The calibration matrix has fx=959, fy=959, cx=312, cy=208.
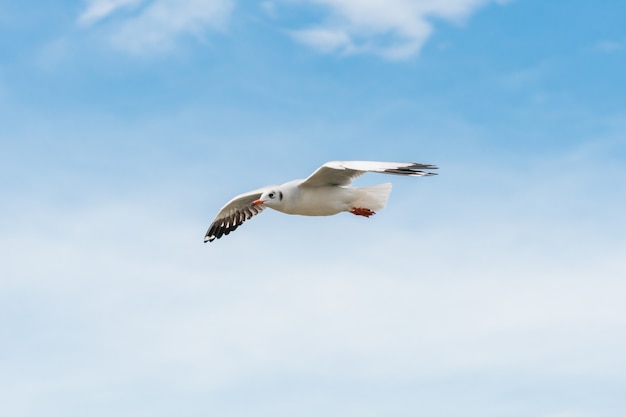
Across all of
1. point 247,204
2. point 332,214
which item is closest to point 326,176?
point 332,214

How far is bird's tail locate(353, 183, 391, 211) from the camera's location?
52.3ft

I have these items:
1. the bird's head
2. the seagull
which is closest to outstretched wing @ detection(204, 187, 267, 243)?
the seagull

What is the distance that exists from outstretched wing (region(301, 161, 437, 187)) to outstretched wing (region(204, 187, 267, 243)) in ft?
9.16

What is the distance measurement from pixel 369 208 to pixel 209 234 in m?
4.50

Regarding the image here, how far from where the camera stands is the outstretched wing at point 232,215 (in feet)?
60.5

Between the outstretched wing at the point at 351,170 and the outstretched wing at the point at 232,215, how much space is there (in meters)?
2.79

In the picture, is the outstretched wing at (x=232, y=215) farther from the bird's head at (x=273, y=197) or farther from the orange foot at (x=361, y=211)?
the orange foot at (x=361, y=211)

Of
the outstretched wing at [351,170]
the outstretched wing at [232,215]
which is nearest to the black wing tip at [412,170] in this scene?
the outstretched wing at [351,170]

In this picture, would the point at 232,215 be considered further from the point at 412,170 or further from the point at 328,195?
the point at 412,170

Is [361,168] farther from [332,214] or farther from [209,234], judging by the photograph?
[209,234]

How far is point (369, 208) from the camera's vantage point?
16109 mm

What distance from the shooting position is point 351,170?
1556 cm

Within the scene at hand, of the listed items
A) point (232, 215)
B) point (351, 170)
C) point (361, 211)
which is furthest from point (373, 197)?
point (232, 215)

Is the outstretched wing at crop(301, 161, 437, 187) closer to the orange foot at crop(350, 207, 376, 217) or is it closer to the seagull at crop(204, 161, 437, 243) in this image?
the seagull at crop(204, 161, 437, 243)
